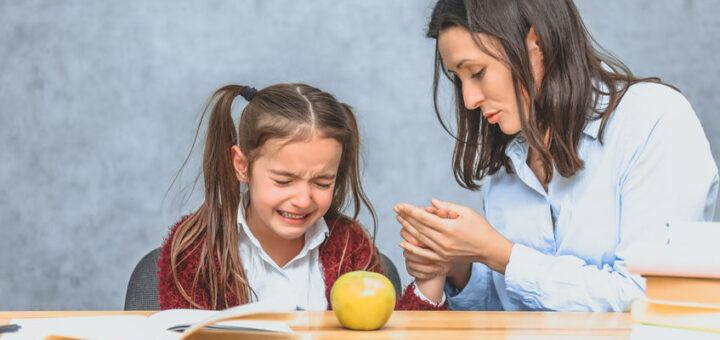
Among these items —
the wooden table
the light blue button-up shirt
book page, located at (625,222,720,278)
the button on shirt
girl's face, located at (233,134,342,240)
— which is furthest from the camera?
the button on shirt

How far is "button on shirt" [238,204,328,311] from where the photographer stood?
6.13 feet

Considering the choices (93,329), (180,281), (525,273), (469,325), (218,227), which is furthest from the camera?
(218,227)

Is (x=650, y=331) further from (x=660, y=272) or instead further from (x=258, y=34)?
(x=258, y=34)

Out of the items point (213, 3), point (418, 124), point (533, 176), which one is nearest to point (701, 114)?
point (418, 124)

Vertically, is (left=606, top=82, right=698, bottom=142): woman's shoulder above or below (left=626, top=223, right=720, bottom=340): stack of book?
above

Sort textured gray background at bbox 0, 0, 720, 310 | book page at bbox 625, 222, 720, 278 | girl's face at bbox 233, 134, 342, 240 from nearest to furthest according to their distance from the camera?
1. book page at bbox 625, 222, 720, 278
2. girl's face at bbox 233, 134, 342, 240
3. textured gray background at bbox 0, 0, 720, 310

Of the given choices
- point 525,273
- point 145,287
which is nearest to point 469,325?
point 525,273

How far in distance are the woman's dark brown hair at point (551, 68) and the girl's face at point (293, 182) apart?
1.23 ft

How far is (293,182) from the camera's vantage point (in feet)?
5.69

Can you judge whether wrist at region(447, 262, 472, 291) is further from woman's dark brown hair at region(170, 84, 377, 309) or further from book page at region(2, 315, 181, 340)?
book page at region(2, 315, 181, 340)

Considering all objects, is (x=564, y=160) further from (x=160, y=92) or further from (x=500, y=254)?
(x=160, y=92)

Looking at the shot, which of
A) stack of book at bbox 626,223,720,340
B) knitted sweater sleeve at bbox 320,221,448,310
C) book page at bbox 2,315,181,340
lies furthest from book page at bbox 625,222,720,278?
knitted sweater sleeve at bbox 320,221,448,310

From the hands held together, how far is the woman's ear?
0.32m

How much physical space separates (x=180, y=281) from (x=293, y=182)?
334 mm
